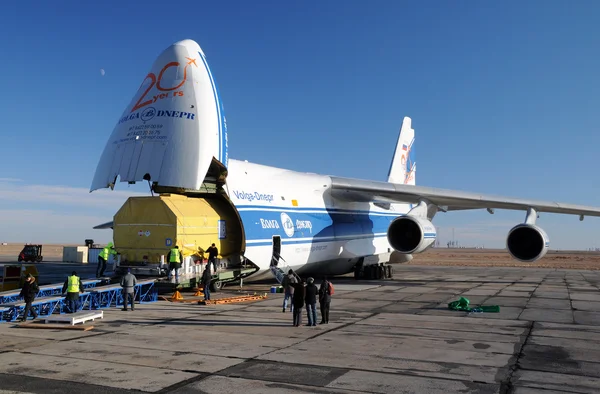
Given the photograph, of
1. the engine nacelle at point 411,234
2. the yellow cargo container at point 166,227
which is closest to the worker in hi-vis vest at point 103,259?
the yellow cargo container at point 166,227

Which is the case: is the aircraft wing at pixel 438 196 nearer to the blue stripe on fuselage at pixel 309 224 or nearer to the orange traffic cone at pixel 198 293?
the blue stripe on fuselage at pixel 309 224

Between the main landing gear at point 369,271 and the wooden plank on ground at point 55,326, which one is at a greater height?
the main landing gear at point 369,271

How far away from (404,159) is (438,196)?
9.24 metres

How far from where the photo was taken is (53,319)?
955 centimetres

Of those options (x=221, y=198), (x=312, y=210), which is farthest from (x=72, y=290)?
(x=312, y=210)

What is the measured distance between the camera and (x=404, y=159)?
94.4 feet

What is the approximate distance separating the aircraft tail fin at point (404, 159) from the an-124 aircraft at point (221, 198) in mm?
6056

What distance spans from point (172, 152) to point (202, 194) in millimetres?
2572

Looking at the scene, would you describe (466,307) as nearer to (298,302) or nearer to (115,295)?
(298,302)

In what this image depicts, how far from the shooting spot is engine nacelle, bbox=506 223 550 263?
18328 mm

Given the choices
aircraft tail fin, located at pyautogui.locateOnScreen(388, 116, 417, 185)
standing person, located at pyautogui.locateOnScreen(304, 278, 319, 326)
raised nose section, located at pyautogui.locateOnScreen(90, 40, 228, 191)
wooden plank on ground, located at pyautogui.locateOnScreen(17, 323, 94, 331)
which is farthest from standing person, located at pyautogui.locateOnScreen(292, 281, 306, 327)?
aircraft tail fin, located at pyautogui.locateOnScreen(388, 116, 417, 185)

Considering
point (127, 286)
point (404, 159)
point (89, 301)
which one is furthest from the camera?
point (404, 159)

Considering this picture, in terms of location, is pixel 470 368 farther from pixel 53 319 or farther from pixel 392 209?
pixel 392 209

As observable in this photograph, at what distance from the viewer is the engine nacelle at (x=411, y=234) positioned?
18.4m
